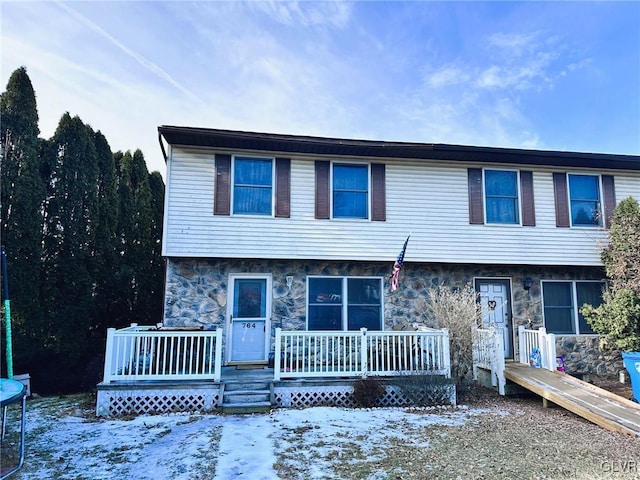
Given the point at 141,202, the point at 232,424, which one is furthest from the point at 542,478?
the point at 141,202

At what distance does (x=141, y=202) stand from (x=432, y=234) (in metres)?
9.23

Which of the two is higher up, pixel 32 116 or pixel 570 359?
pixel 32 116

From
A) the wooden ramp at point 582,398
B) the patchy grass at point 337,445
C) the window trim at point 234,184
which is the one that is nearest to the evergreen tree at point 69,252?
the patchy grass at point 337,445

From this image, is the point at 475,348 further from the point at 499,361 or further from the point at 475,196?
the point at 475,196

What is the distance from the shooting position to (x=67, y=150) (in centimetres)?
1037

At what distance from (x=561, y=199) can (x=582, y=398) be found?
4988mm

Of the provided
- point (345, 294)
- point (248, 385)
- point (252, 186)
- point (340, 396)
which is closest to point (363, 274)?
point (345, 294)

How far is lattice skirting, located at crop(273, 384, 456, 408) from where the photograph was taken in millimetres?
6855

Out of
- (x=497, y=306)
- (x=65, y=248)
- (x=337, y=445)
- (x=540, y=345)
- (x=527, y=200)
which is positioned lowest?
(x=337, y=445)

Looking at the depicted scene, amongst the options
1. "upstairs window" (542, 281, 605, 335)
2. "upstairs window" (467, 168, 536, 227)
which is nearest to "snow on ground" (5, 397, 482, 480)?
"upstairs window" (542, 281, 605, 335)

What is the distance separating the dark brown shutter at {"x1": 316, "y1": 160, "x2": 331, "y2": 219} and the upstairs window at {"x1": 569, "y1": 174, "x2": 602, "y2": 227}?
6.04 metres

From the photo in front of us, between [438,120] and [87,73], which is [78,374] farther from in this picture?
[438,120]

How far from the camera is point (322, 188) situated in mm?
8969

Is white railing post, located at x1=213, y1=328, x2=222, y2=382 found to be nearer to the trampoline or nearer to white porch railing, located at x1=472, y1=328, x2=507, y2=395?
the trampoline
